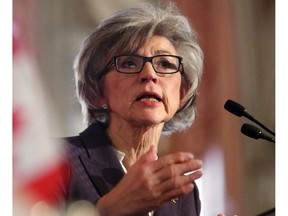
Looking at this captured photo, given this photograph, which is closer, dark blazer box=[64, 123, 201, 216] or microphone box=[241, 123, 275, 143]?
dark blazer box=[64, 123, 201, 216]

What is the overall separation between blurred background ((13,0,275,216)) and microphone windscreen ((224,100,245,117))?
0.01m

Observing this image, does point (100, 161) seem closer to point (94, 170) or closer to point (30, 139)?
point (94, 170)

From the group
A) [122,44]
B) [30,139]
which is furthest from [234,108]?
[30,139]

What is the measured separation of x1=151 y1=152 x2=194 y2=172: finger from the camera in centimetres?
175

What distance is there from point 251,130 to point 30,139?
66 centimetres

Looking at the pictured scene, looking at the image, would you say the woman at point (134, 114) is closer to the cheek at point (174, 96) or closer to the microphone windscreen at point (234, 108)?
the cheek at point (174, 96)

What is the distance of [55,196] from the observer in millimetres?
1719

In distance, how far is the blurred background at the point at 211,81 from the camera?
1.77 meters

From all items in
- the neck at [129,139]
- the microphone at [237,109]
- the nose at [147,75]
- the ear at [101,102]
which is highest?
the nose at [147,75]

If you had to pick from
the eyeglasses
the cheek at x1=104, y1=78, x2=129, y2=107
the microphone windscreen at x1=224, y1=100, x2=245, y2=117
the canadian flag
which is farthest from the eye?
the canadian flag

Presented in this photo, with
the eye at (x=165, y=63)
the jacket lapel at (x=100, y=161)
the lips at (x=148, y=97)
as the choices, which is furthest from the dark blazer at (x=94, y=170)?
the eye at (x=165, y=63)

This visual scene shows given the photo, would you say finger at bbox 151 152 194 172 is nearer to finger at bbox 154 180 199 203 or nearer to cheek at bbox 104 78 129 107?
finger at bbox 154 180 199 203

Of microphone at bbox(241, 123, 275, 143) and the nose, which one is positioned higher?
the nose

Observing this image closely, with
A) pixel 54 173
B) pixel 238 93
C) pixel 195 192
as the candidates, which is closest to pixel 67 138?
pixel 54 173
